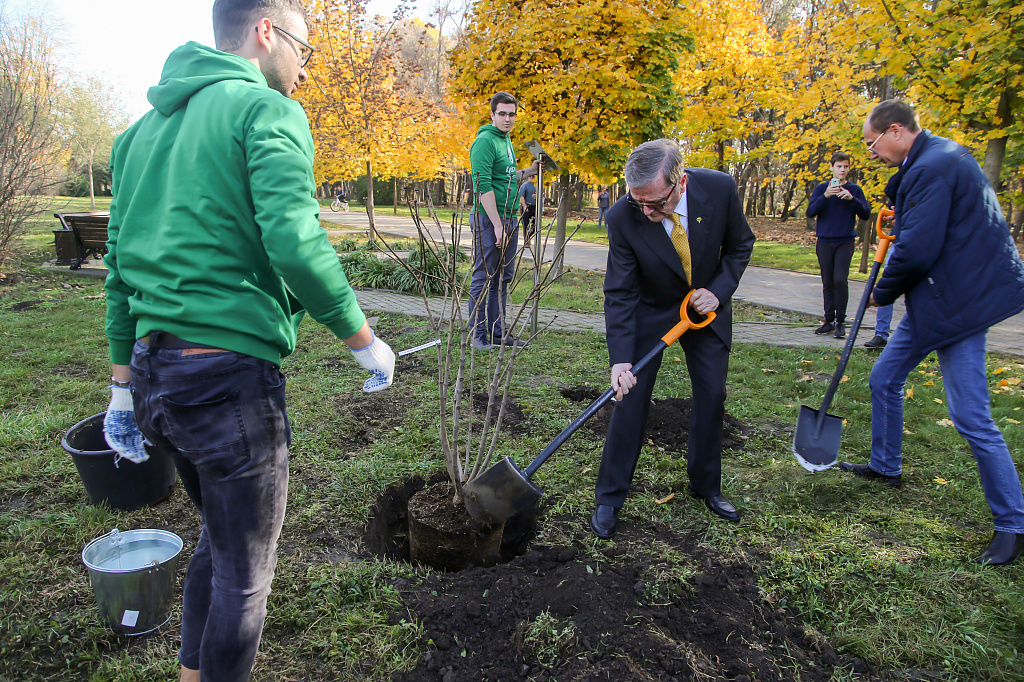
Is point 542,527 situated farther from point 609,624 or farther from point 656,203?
point 656,203

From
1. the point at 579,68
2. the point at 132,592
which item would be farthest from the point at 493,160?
the point at 132,592

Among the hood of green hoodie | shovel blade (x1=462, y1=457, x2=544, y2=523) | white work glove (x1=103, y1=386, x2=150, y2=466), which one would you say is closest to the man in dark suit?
shovel blade (x1=462, y1=457, x2=544, y2=523)

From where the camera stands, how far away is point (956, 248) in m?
2.86

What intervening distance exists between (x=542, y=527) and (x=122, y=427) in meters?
1.85

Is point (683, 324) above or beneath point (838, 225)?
beneath

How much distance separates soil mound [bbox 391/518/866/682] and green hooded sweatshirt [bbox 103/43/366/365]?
1376mm

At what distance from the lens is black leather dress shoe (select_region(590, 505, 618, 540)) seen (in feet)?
9.51

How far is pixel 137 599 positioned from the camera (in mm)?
2223

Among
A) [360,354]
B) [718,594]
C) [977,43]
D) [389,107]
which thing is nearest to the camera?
[360,354]

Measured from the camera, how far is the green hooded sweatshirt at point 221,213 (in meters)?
1.34

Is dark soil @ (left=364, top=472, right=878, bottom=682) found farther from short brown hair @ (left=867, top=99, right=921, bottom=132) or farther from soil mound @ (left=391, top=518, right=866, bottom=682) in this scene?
short brown hair @ (left=867, top=99, right=921, bottom=132)

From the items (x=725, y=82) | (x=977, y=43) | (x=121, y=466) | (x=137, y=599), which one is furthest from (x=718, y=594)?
(x=725, y=82)

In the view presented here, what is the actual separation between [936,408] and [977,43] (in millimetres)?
2722

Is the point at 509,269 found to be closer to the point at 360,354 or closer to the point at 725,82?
the point at 360,354
